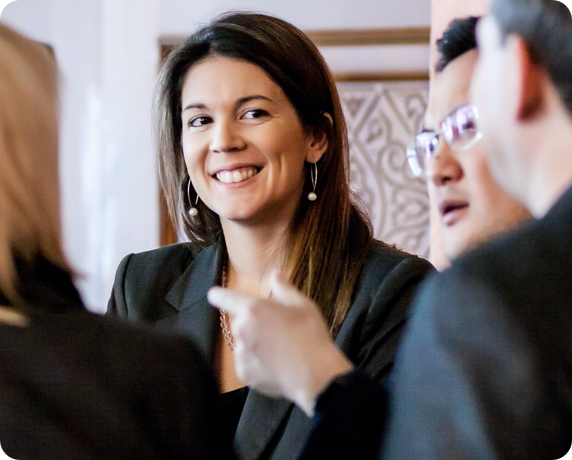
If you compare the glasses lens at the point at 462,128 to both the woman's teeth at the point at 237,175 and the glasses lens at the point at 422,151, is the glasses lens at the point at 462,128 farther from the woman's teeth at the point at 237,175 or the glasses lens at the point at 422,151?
the woman's teeth at the point at 237,175

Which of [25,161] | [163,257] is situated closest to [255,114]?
[163,257]

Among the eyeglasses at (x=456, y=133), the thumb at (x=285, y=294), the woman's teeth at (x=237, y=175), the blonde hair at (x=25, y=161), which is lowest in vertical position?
the woman's teeth at (x=237, y=175)

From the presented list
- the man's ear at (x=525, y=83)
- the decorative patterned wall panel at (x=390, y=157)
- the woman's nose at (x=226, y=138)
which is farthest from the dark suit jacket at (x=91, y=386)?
the decorative patterned wall panel at (x=390, y=157)

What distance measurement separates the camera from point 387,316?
1423mm

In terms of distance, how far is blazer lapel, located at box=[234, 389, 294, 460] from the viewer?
1.37m

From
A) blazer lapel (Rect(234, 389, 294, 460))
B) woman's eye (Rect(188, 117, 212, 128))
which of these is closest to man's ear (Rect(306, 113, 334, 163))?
woman's eye (Rect(188, 117, 212, 128))

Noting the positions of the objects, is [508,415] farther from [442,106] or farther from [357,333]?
[357,333]

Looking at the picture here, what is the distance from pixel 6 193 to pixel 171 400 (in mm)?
301

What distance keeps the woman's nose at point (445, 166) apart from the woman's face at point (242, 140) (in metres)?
0.51

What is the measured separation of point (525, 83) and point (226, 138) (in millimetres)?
1001

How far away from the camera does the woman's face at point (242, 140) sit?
160cm

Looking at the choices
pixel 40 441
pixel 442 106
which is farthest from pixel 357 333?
pixel 40 441

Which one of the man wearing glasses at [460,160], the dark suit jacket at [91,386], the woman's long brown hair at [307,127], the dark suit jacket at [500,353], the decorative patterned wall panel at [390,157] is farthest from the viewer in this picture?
the decorative patterned wall panel at [390,157]

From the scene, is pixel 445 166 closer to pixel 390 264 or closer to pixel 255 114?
pixel 390 264
